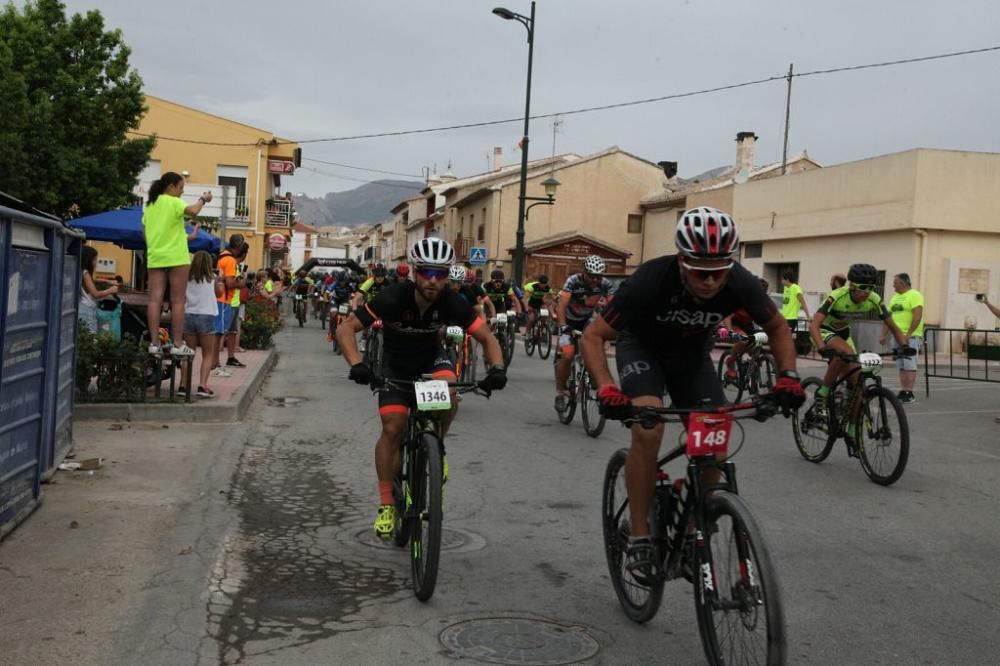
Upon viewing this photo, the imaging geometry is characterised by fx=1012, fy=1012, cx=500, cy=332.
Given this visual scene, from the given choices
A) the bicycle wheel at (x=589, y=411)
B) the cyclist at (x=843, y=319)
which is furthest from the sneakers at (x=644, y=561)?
the bicycle wheel at (x=589, y=411)

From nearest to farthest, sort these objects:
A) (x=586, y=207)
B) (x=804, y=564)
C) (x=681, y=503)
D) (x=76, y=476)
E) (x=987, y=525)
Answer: (x=681, y=503), (x=804, y=564), (x=987, y=525), (x=76, y=476), (x=586, y=207)

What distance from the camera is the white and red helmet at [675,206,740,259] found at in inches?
158

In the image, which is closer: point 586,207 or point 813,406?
point 813,406

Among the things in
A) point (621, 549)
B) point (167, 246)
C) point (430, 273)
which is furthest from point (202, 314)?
point (621, 549)

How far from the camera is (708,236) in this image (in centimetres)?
401

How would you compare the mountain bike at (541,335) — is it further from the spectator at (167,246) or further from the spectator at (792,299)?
the spectator at (167,246)

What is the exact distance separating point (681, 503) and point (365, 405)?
27.6 feet

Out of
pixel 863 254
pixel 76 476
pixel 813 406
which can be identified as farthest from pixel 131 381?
pixel 863 254

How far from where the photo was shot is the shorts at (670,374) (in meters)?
4.47

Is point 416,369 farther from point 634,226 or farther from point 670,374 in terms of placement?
point 634,226

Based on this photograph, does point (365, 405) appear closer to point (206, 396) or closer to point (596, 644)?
point (206, 396)

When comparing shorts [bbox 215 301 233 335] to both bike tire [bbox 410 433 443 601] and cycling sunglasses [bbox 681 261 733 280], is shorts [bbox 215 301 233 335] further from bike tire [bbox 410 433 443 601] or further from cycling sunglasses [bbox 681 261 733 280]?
cycling sunglasses [bbox 681 261 733 280]

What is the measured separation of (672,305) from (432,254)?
1526 millimetres

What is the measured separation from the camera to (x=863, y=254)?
30.2 metres
